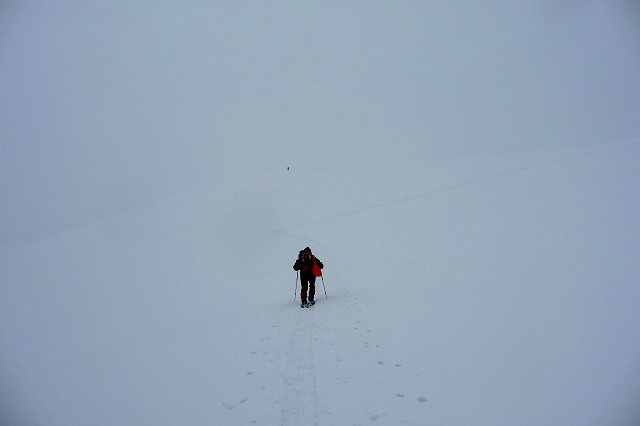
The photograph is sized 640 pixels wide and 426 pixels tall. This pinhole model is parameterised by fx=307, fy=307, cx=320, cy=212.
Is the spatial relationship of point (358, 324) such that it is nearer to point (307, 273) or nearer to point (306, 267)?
point (307, 273)

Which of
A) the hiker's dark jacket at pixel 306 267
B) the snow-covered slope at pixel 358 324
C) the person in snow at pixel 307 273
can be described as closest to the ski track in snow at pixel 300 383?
the snow-covered slope at pixel 358 324

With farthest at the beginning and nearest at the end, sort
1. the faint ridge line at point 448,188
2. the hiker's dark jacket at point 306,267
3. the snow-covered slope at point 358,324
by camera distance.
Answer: the faint ridge line at point 448,188 < the hiker's dark jacket at point 306,267 < the snow-covered slope at point 358,324

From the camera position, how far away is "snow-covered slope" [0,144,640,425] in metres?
4.66

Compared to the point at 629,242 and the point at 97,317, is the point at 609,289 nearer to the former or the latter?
the point at 629,242

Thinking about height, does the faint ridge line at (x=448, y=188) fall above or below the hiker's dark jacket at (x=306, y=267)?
above

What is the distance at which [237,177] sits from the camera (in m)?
43.4

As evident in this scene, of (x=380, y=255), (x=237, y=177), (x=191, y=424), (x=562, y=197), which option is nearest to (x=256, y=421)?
(x=191, y=424)

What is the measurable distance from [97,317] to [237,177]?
3462 centimetres

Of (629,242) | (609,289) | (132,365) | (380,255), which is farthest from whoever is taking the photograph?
(380,255)

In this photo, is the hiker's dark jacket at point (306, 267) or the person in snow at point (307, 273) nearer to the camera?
Answer: the person in snow at point (307, 273)

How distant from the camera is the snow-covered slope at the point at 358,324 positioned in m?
4.66

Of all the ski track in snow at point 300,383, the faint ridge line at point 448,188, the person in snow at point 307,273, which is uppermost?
the faint ridge line at point 448,188

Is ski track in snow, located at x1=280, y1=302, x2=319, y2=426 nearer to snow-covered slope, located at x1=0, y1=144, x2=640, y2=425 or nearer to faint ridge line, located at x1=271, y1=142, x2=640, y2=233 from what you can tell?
snow-covered slope, located at x1=0, y1=144, x2=640, y2=425

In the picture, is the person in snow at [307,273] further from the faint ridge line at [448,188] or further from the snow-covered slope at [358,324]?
the faint ridge line at [448,188]
